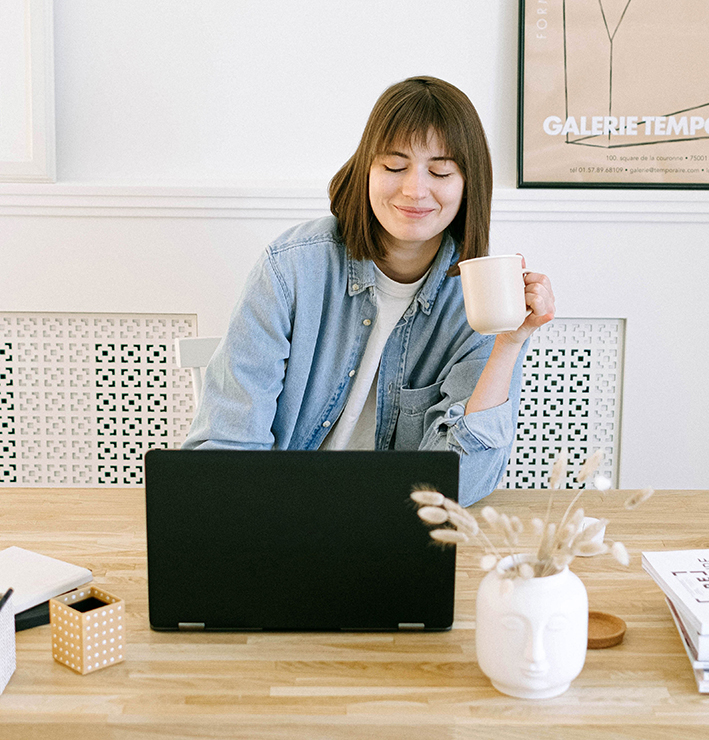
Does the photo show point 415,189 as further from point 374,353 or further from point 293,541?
point 293,541

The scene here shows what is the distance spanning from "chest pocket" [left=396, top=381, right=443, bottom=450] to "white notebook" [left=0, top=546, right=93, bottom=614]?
26.4 inches

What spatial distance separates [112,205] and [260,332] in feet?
3.39

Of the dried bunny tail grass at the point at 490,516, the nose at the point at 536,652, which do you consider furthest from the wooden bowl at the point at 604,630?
the dried bunny tail grass at the point at 490,516

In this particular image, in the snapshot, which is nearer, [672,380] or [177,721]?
[177,721]

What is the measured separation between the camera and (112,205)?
2215 millimetres

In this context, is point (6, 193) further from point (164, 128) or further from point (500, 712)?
point (500, 712)

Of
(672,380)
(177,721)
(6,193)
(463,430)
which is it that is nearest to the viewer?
(177,721)

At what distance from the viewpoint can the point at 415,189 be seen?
52.6 inches

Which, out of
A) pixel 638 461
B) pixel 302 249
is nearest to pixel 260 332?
pixel 302 249

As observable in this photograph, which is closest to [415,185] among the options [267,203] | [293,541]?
[293,541]

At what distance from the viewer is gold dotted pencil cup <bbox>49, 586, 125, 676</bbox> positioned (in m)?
0.81

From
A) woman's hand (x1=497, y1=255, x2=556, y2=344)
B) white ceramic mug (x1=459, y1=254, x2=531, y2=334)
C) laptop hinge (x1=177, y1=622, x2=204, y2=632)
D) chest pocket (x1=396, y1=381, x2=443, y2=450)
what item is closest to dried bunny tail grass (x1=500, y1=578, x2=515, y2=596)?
laptop hinge (x1=177, y1=622, x2=204, y2=632)

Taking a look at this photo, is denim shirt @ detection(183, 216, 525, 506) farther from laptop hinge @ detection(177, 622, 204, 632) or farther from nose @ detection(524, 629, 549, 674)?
nose @ detection(524, 629, 549, 674)

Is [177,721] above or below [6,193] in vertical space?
below
